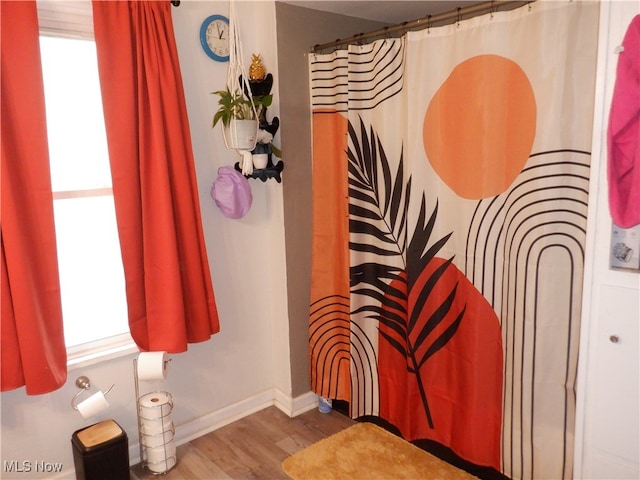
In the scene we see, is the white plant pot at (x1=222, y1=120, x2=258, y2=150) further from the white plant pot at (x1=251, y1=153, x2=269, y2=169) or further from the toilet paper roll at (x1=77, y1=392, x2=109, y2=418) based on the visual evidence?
the toilet paper roll at (x1=77, y1=392, x2=109, y2=418)

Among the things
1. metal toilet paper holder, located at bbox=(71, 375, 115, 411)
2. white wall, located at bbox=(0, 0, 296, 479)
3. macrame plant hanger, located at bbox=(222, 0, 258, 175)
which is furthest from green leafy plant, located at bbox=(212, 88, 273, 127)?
metal toilet paper holder, located at bbox=(71, 375, 115, 411)

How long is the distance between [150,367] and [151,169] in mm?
852

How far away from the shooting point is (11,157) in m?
1.74

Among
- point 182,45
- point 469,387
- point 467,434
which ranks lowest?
point 467,434

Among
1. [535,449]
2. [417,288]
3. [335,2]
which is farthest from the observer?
[335,2]

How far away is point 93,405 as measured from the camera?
6.50ft

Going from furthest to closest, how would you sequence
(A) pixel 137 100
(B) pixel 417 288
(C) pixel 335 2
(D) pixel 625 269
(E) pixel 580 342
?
(C) pixel 335 2
(B) pixel 417 288
(A) pixel 137 100
(E) pixel 580 342
(D) pixel 625 269

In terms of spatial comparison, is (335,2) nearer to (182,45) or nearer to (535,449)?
(182,45)

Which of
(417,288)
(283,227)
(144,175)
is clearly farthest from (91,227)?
(417,288)

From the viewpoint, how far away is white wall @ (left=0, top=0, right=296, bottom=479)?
2.03 meters

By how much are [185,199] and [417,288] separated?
1106 mm

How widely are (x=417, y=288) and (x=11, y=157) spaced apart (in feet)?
5.55

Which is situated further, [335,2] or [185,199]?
[335,2]

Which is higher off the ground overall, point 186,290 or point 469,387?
point 186,290
